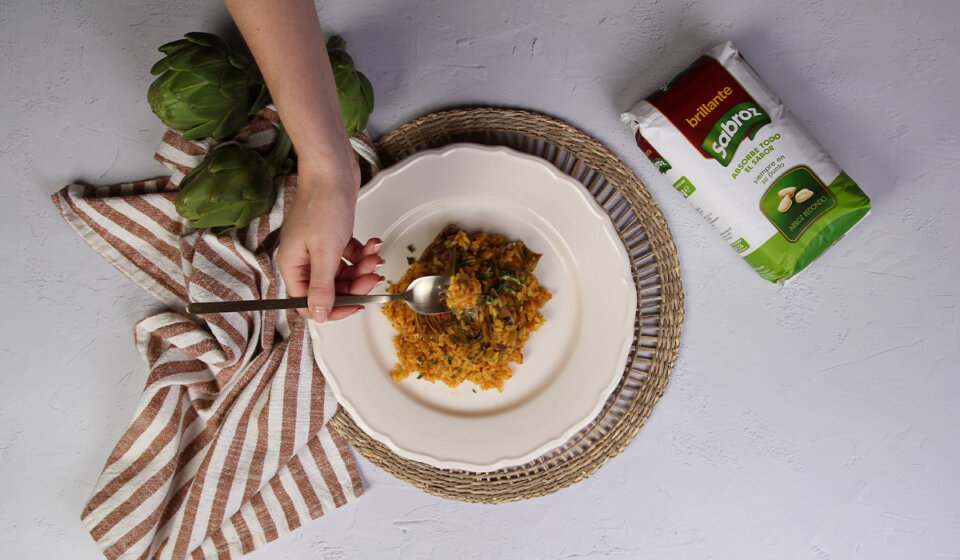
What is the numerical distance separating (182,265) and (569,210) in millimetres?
1158

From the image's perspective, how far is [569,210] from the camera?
5.48 ft

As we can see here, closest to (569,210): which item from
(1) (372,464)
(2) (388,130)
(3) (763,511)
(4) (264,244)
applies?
(2) (388,130)

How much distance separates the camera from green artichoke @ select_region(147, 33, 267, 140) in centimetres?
150

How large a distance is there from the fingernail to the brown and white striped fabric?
0.35m

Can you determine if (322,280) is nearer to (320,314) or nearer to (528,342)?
(320,314)

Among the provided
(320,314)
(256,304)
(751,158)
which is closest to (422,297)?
(320,314)

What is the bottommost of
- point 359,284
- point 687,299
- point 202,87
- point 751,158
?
point 687,299

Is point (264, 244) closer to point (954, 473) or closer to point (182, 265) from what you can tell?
point (182, 265)

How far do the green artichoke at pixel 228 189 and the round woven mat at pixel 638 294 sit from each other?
0.36m

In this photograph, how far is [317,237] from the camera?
1.35 m

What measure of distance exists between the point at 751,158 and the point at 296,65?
1205mm

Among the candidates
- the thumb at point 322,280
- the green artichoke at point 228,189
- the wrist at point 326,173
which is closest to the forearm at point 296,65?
the wrist at point 326,173

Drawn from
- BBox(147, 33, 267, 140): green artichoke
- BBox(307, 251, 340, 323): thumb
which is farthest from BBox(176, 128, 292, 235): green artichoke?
BBox(307, 251, 340, 323): thumb

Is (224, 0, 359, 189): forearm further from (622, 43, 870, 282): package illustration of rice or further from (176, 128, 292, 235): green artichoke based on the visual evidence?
(622, 43, 870, 282): package illustration of rice
